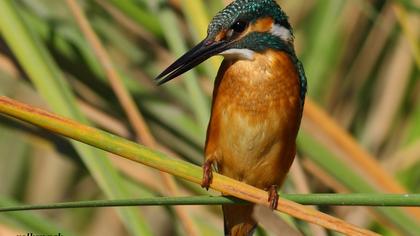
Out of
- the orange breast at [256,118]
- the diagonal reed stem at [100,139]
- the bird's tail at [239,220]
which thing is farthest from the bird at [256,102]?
the diagonal reed stem at [100,139]

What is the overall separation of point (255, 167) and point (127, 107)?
1.20 ft

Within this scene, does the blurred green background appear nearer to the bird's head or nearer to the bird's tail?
the bird's tail

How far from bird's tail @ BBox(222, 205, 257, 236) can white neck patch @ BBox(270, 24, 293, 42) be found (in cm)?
46

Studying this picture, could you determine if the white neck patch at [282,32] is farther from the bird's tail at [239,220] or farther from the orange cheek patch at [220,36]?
the bird's tail at [239,220]

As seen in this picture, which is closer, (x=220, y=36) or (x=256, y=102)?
(x=220, y=36)

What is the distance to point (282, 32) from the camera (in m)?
2.22

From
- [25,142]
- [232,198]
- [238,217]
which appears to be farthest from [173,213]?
[232,198]

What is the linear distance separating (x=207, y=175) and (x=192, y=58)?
0.30 m

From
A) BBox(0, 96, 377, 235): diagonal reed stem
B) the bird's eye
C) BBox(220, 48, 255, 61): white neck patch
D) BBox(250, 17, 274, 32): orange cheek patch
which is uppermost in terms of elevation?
BBox(250, 17, 274, 32): orange cheek patch

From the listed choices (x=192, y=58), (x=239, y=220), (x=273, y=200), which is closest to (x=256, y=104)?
(x=192, y=58)

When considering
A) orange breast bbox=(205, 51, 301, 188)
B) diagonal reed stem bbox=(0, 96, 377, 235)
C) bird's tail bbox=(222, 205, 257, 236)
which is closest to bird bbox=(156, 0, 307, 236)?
orange breast bbox=(205, 51, 301, 188)

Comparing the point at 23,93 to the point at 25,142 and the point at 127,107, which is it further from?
the point at 127,107

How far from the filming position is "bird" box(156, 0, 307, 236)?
2115mm

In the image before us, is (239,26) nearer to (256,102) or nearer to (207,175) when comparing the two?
(256,102)
